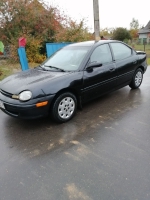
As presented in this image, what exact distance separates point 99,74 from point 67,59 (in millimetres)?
835

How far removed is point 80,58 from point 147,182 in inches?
110

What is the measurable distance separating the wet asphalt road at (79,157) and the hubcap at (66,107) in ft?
0.62

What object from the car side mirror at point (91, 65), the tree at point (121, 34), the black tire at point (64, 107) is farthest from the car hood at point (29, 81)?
the tree at point (121, 34)

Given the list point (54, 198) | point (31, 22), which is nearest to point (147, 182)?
point (54, 198)

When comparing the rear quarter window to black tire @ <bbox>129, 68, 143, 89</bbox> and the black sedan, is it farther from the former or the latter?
black tire @ <bbox>129, 68, 143, 89</bbox>

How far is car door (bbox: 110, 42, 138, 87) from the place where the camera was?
15.1 ft

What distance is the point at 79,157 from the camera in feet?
8.57

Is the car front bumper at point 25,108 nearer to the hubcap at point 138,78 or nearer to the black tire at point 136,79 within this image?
the black tire at point 136,79

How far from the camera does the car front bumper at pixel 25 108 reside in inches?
125

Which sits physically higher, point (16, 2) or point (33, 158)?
point (16, 2)

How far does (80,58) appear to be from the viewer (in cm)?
402

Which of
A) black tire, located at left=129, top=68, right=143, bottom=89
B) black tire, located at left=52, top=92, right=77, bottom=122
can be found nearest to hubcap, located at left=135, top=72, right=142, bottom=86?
black tire, located at left=129, top=68, right=143, bottom=89

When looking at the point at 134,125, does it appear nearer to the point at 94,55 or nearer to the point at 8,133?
the point at 94,55

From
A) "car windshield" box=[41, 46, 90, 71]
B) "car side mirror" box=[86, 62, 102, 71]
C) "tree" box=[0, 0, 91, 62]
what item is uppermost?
"tree" box=[0, 0, 91, 62]
